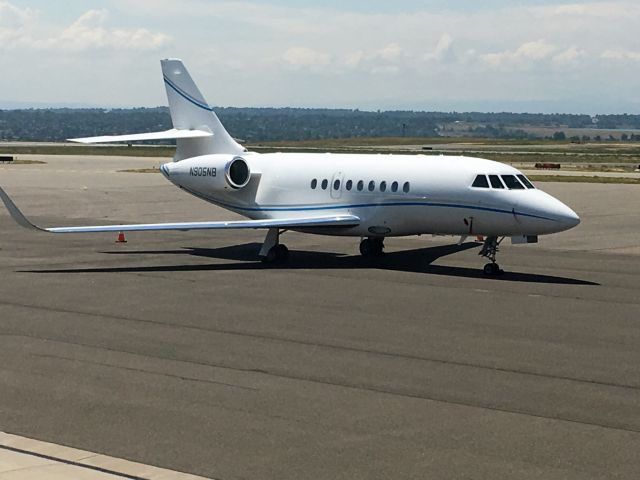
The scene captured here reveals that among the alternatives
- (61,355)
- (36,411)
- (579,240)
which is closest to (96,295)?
(61,355)

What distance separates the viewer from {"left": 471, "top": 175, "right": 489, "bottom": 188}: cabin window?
90.9ft

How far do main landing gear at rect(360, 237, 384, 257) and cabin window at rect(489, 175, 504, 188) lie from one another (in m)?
4.56

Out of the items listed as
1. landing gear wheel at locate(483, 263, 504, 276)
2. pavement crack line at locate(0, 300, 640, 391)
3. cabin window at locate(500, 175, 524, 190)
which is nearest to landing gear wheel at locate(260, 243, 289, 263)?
landing gear wheel at locate(483, 263, 504, 276)

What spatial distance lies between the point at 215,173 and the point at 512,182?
362 inches

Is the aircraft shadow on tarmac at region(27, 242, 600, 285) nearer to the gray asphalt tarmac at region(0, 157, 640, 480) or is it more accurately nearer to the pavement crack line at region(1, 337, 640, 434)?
the gray asphalt tarmac at region(0, 157, 640, 480)

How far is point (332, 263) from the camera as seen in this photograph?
30.2 m

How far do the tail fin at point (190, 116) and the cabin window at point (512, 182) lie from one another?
32.4 feet

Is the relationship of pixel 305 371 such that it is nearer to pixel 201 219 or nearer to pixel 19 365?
pixel 19 365

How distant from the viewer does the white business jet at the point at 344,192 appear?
89.7 ft

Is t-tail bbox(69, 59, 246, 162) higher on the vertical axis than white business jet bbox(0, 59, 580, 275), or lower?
higher

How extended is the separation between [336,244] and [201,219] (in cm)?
1115

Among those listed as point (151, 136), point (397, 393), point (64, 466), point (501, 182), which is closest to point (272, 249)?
point (151, 136)

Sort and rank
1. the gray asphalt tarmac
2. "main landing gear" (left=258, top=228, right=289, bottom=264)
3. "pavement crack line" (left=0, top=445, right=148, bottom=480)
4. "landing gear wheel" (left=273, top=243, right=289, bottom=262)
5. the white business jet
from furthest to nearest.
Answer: "landing gear wheel" (left=273, top=243, right=289, bottom=262), "main landing gear" (left=258, top=228, right=289, bottom=264), the white business jet, the gray asphalt tarmac, "pavement crack line" (left=0, top=445, right=148, bottom=480)

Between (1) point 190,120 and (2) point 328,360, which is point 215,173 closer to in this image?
(1) point 190,120
